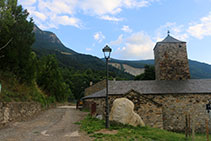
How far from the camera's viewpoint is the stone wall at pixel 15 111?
910 cm

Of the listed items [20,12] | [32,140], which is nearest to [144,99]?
[32,140]

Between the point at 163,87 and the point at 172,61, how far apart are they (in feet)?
18.3

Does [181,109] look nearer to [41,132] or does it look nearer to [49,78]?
[41,132]

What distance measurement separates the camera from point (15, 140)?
21.1 ft

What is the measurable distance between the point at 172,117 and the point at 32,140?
44.2 ft

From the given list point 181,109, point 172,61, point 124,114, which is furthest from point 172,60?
point 124,114

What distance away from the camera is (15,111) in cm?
1080

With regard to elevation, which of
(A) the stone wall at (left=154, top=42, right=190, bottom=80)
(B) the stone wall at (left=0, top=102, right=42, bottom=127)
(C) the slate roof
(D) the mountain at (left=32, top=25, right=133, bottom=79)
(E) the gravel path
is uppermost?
(D) the mountain at (left=32, top=25, right=133, bottom=79)

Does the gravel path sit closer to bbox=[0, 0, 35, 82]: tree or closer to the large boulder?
the large boulder

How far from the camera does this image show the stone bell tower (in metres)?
20.5

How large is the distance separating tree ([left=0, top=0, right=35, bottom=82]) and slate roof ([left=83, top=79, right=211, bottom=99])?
26.5 ft

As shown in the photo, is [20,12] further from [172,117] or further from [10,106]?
[172,117]

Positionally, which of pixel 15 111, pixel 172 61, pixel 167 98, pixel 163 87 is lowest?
pixel 15 111

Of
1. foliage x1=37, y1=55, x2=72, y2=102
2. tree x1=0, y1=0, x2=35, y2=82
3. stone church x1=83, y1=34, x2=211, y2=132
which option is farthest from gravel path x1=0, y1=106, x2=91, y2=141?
foliage x1=37, y1=55, x2=72, y2=102
